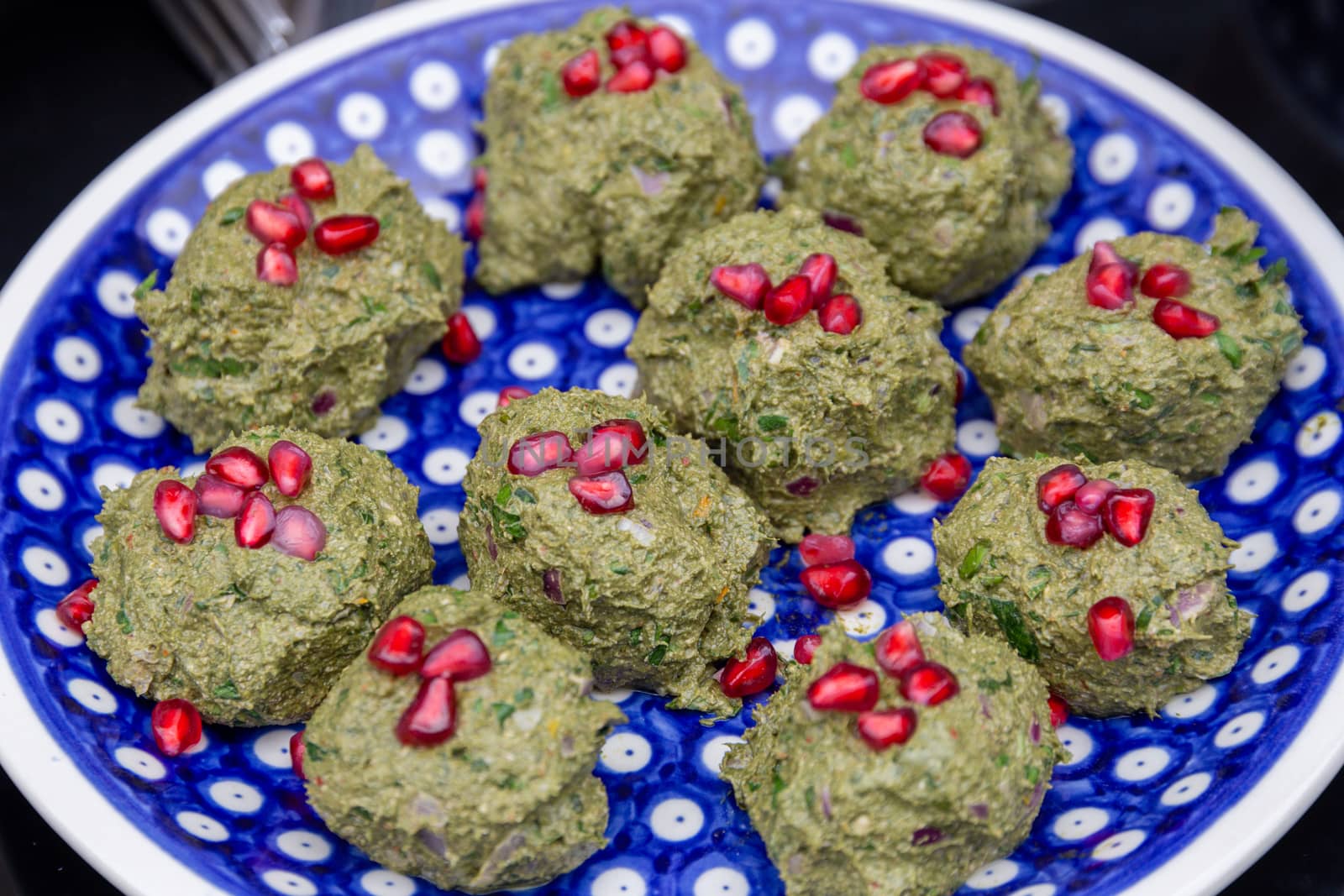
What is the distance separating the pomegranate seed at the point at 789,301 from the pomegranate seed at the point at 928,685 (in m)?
1.17

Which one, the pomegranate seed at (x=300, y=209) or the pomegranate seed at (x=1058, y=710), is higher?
the pomegranate seed at (x=300, y=209)

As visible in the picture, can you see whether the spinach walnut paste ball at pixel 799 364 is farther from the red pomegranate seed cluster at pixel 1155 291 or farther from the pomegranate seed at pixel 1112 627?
the pomegranate seed at pixel 1112 627

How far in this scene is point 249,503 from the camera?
12.3 ft

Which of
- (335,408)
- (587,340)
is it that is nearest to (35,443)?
(335,408)

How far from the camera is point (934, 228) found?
457 cm

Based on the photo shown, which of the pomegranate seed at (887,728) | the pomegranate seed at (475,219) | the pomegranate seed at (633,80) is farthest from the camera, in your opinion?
the pomegranate seed at (475,219)

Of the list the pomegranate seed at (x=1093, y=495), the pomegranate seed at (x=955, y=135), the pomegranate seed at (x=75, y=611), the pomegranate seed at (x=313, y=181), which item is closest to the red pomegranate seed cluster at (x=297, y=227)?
the pomegranate seed at (x=313, y=181)

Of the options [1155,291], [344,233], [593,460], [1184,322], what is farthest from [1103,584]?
[344,233]

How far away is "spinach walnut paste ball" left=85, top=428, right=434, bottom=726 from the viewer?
3.69 metres

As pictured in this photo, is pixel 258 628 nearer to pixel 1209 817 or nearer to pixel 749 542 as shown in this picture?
pixel 749 542

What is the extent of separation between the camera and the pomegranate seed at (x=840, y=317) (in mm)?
4059

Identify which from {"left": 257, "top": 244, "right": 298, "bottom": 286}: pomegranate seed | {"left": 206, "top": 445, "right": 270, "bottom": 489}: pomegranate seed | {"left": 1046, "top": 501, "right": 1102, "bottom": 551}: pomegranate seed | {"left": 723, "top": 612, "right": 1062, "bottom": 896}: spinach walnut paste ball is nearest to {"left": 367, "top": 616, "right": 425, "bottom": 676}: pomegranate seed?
{"left": 206, "top": 445, "right": 270, "bottom": 489}: pomegranate seed

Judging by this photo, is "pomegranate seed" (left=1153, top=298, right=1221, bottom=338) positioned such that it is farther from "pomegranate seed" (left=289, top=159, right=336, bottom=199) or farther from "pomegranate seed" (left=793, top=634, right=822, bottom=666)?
"pomegranate seed" (left=289, top=159, right=336, bottom=199)

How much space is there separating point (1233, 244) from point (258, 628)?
3.14 metres
